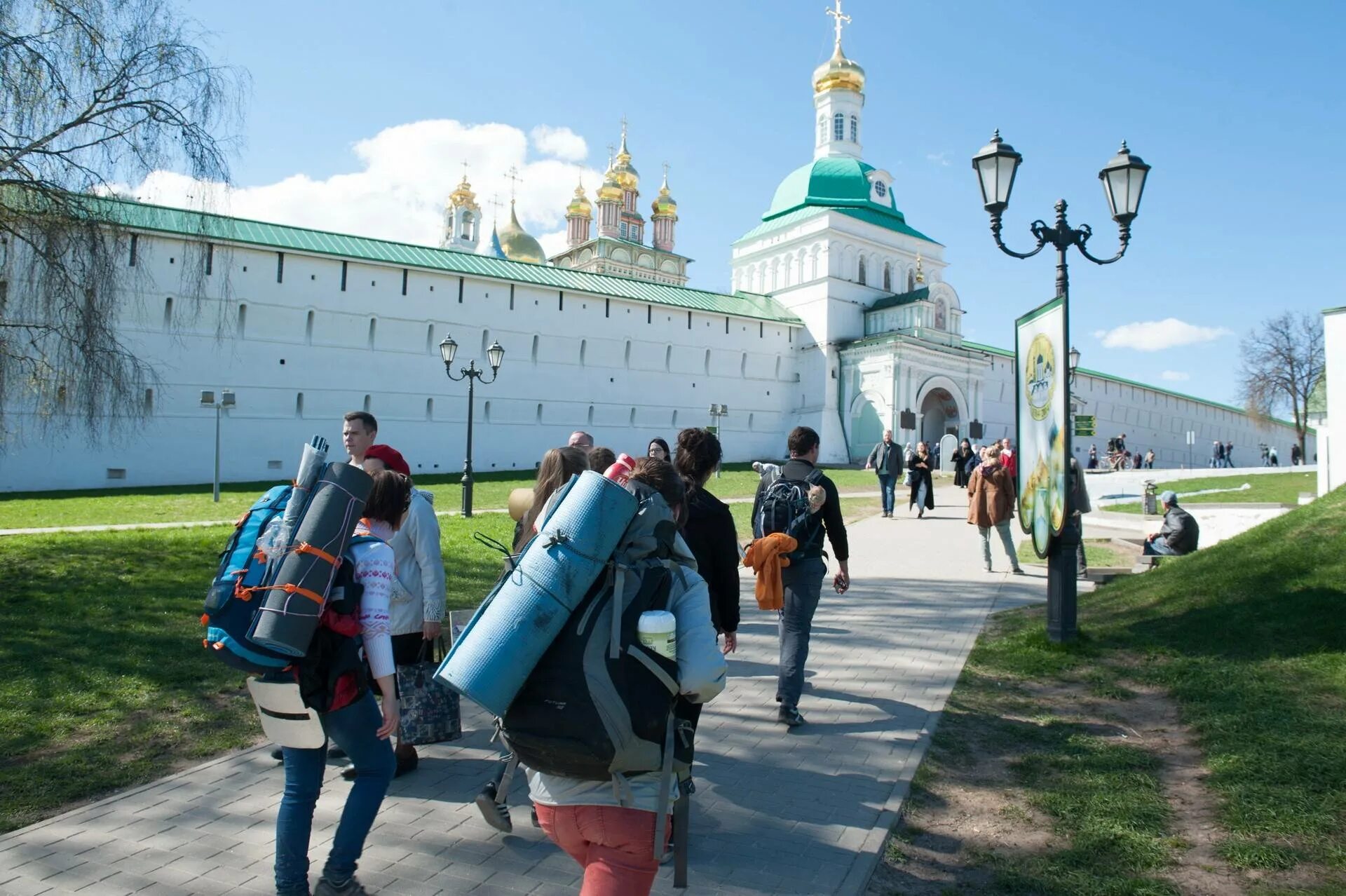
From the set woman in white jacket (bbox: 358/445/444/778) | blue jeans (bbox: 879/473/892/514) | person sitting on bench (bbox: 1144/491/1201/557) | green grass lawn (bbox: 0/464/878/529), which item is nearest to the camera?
woman in white jacket (bbox: 358/445/444/778)

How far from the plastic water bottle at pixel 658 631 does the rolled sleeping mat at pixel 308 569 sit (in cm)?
113

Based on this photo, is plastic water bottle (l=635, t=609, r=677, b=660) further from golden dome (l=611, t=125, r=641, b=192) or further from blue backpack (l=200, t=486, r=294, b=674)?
golden dome (l=611, t=125, r=641, b=192)

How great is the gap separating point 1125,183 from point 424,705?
7.24 m

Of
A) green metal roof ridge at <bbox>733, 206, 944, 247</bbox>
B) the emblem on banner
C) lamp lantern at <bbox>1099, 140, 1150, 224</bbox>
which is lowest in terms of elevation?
the emblem on banner

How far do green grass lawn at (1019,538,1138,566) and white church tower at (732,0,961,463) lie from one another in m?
28.9

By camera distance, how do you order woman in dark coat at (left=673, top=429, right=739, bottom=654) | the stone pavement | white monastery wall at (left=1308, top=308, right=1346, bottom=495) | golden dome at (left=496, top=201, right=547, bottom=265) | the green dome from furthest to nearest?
golden dome at (left=496, top=201, right=547, bottom=265), the green dome, white monastery wall at (left=1308, top=308, right=1346, bottom=495), woman in dark coat at (left=673, top=429, right=739, bottom=654), the stone pavement

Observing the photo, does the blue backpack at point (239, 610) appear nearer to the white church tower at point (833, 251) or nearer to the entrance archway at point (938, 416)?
the white church tower at point (833, 251)

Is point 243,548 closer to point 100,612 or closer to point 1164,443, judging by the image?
point 100,612

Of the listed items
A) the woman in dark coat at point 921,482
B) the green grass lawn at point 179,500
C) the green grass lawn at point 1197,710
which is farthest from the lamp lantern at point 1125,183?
the woman in dark coat at point 921,482

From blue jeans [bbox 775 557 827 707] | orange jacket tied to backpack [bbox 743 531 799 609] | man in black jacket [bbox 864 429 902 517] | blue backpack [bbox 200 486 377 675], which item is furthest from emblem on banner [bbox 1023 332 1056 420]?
man in black jacket [bbox 864 429 902 517]

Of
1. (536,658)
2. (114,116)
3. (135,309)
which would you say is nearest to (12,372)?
(114,116)

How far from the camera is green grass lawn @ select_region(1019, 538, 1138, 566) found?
11.5m

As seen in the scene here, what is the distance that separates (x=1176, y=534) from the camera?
34.3 ft

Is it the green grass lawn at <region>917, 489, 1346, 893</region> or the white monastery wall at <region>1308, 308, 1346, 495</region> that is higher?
the white monastery wall at <region>1308, 308, 1346, 495</region>
